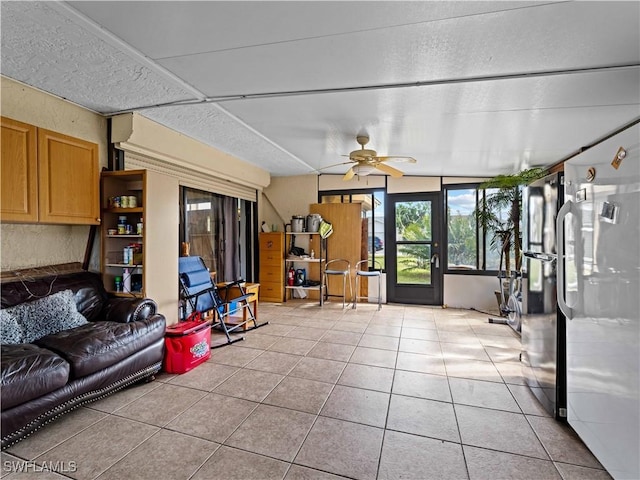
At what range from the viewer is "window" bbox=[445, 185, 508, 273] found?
5.28m

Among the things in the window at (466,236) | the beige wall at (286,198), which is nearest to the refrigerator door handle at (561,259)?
the window at (466,236)

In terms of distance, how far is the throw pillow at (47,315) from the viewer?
228 centimetres

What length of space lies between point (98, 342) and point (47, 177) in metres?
1.46

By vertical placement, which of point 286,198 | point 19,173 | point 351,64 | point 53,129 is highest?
point 351,64

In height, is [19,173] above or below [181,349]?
above

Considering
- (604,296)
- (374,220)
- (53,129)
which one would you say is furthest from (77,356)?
(374,220)

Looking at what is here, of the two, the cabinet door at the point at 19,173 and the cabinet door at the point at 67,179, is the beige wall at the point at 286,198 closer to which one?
the cabinet door at the point at 67,179

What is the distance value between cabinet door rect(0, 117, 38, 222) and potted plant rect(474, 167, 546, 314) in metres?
5.32

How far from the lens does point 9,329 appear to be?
2.17 meters

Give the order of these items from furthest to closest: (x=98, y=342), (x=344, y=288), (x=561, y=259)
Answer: (x=344, y=288) < (x=98, y=342) < (x=561, y=259)

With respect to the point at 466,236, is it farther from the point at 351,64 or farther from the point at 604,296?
the point at 351,64

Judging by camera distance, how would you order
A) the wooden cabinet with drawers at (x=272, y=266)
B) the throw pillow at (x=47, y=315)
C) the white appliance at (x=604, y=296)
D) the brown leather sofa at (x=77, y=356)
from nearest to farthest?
1. the white appliance at (x=604, y=296)
2. the brown leather sofa at (x=77, y=356)
3. the throw pillow at (x=47, y=315)
4. the wooden cabinet with drawers at (x=272, y=266)

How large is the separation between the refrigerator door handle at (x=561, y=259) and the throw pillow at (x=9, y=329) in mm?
3612

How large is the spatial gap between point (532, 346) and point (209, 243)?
13.9 feet
